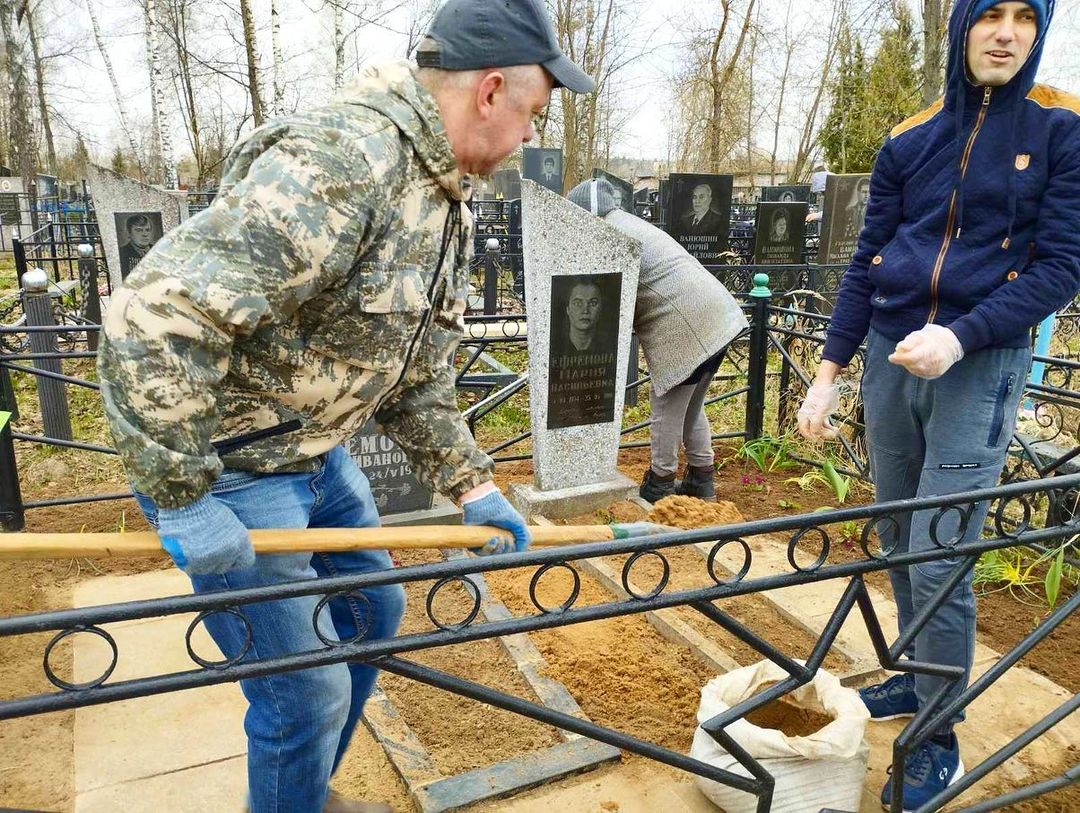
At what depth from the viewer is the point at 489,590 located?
347 cm

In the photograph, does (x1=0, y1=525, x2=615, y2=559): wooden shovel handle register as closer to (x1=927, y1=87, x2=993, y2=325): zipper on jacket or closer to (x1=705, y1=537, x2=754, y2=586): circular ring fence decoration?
(x1=705, y1=537, x2=754, y2=586): circular ring fence decoration

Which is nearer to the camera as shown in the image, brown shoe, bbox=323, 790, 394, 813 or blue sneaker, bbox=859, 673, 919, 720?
brown shoe, bbox=323, 790, 394, 813

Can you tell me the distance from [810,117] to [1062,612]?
1001 inches

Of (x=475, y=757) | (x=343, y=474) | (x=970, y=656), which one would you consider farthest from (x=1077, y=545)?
(x=343, y=474)

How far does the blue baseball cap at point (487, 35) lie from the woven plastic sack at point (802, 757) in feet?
5.08

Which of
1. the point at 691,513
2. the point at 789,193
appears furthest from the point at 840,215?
the point at 789,193

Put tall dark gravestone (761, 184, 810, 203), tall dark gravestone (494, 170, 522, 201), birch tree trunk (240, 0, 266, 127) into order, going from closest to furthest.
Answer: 1. birch tree trunk (240, 0, 266, 127)
2. tall dark gravestone (761, 184, 810, 203)
3. tall dark gravestone (494, 170, 522, 201)

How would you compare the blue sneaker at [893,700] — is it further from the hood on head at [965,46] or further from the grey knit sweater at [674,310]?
the grey knit sweater at [674,310]

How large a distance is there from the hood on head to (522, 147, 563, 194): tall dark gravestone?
16704mm

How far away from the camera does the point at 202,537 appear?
1.28 meters

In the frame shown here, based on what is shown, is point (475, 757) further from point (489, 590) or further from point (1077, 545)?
point (1077, 545)

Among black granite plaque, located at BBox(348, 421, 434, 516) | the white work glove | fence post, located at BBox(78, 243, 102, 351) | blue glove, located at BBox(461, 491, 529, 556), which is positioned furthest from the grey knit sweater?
fence post, located at BBox(78, 243, 102, 351)

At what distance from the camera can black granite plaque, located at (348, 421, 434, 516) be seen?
3.84 meters

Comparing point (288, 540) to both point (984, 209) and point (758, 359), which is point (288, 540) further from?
point (758, 359)
